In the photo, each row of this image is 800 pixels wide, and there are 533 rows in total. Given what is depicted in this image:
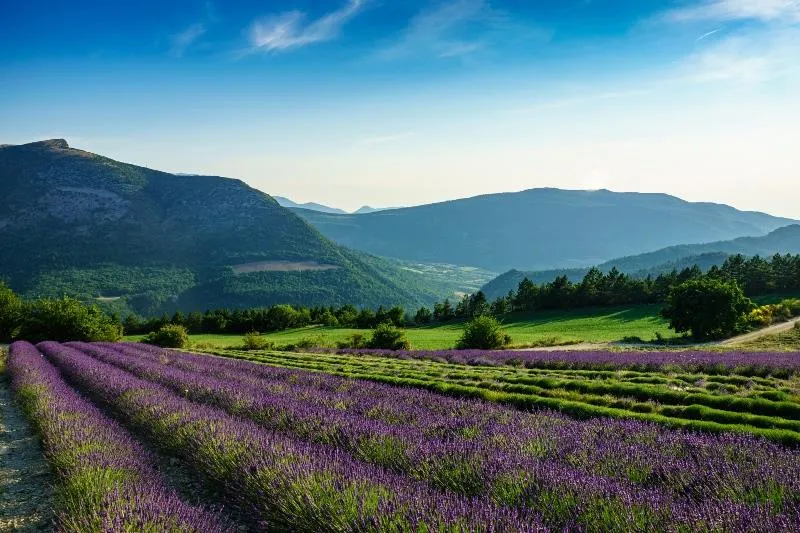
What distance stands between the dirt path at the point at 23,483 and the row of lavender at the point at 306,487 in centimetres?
171

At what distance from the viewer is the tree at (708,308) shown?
129 feet

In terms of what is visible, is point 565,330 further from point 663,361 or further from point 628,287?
point 663,361

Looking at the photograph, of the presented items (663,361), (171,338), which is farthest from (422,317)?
(663,361)

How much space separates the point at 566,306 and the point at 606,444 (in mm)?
78436

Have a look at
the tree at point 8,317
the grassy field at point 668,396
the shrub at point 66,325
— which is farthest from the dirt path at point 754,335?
the tree at point 8,317

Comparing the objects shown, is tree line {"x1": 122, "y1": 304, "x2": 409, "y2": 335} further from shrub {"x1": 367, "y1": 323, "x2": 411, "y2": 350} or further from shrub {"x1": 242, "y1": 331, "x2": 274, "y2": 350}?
shrub {"x1": 367, "y1": 323, "x2": 411, "y2": 350}

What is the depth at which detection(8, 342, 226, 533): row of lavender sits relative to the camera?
4.20m

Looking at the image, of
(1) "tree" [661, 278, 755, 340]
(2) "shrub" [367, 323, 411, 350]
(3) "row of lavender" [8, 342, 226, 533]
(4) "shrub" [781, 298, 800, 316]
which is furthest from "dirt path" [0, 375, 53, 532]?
(4) "shrub" [781, 298, 800, 316]

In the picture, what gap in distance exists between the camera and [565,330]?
57938 mm

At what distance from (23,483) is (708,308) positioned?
4441cm

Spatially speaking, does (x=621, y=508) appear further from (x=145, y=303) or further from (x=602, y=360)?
(x=145, y=303)

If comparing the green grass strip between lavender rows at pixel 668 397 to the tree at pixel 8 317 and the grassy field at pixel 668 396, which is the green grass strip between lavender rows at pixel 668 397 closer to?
the grassy field at pixel 668 396

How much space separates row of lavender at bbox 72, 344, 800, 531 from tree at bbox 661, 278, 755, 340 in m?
37.8

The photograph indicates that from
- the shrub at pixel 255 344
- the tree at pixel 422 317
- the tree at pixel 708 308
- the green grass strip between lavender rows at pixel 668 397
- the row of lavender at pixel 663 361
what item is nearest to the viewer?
the green grass strip between lavender rows at pixel 668 397
